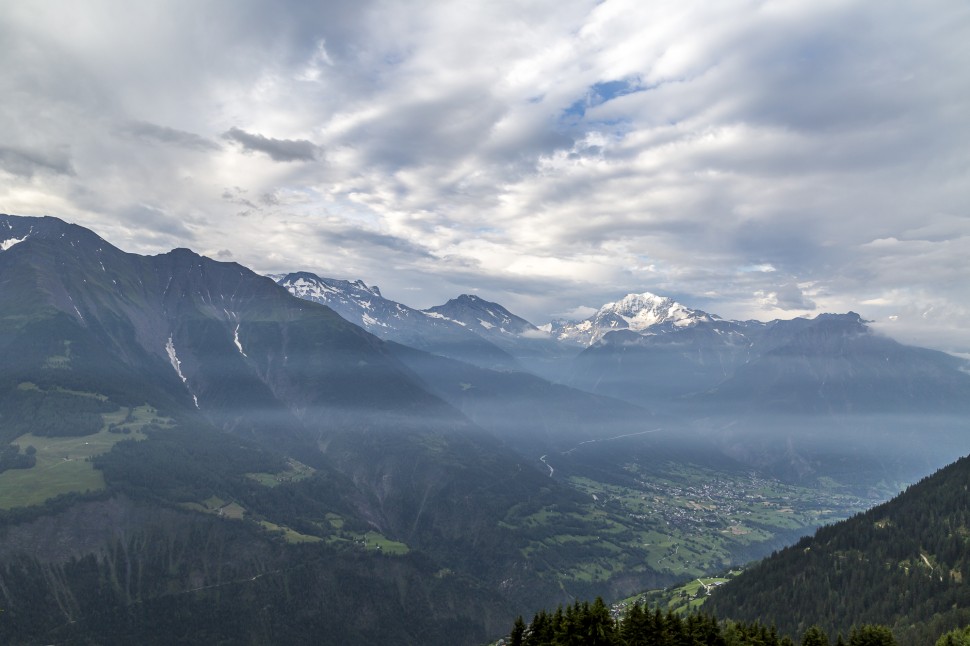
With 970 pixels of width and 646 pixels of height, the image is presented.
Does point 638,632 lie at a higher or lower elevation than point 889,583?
higher

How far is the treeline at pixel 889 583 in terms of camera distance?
15412 centimetres

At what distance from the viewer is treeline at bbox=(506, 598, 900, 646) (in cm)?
8550

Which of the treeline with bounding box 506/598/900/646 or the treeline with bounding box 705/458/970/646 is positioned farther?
the treeline with bounding box 705/458/970/646

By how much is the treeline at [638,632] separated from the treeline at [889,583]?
229 ft

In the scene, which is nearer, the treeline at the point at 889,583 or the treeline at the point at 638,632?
the treeline at the point at 638,632

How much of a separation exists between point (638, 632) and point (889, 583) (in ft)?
422

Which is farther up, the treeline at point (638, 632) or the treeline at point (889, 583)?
the treeline at point (638, 632)

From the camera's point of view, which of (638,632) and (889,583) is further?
(889,583)

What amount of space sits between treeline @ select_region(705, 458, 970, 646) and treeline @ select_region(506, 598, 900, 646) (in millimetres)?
69770

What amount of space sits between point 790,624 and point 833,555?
33.9m

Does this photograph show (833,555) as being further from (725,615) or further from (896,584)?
(725,615)

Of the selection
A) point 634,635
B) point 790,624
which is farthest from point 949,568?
point 634,635

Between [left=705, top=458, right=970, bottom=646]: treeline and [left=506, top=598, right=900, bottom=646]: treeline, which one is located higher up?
[left=506, top=598, right=900, bottom=646]: treeline

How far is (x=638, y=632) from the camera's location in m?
88.4
